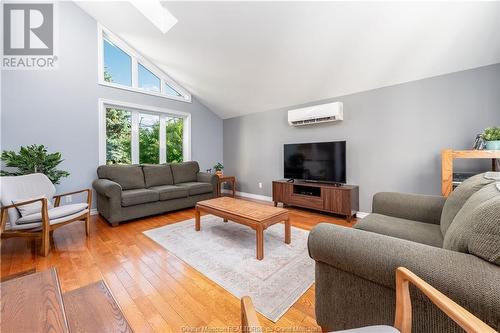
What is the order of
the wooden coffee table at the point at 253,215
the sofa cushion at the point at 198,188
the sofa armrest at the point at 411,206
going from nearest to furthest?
the sofa armrest at the point at 411,206, the wooden coffee table at the point at 253,215, the sofa cushion at the point at 198,188

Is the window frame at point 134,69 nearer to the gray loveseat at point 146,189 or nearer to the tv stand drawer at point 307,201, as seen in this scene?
the gray loveseat at point 146,189

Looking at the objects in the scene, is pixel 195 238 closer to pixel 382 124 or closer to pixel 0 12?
pixel 382 124

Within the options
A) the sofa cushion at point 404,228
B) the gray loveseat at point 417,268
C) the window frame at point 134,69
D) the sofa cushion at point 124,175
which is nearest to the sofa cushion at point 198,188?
the sofa cushion at point 124,175

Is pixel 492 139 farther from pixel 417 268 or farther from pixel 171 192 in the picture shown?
pixel 171 192

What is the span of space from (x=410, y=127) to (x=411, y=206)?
1.65 m

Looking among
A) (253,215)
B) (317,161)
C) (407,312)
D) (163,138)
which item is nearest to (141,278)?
(253,215)

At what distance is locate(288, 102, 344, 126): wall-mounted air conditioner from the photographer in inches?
132

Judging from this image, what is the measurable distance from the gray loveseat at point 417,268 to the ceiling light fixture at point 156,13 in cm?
346

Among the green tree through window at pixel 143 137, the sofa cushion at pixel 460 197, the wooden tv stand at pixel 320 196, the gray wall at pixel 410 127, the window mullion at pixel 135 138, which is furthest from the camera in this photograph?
the window mullion at pixel 135 138

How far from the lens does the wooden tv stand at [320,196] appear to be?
3123 millimetres

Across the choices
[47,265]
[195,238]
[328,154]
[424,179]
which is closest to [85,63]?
[47,265]

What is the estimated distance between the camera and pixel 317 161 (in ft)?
11.8

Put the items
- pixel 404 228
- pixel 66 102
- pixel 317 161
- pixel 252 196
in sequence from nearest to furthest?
pixel 404 228 < pixel 66 102 < pixel 317 161 < pixel 252 196

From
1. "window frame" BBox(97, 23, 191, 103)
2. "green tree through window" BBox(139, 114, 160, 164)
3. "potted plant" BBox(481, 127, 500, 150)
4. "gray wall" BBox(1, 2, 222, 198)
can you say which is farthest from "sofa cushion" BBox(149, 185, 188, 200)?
"potted plant" BBox(481, 127, 500, 150)
